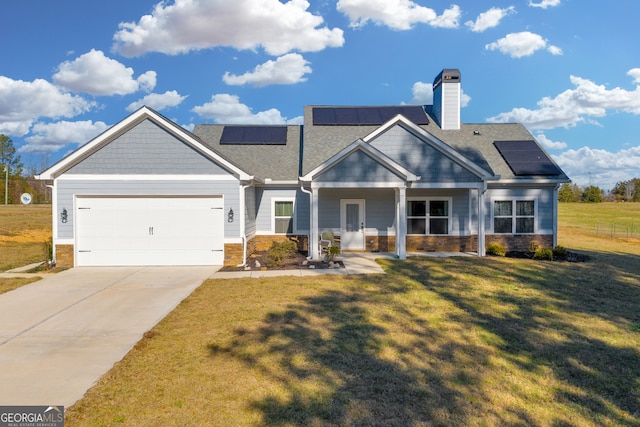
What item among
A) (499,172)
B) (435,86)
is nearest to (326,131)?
(435,86)

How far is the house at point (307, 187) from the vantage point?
12.8 metres

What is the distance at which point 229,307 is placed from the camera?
8000 millimetres

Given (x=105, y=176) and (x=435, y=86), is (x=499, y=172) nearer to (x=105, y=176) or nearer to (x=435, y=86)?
(x=435, y=86)

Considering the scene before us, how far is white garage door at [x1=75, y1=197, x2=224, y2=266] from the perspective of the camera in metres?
12.9

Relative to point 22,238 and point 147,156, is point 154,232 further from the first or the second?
point 22,238

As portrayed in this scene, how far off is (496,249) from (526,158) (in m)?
4.51

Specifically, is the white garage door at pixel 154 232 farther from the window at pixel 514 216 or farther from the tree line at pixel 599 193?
the tree line at pixel 599 193

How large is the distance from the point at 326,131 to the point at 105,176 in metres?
9.65

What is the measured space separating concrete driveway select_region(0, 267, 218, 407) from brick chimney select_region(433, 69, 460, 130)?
13.3 m

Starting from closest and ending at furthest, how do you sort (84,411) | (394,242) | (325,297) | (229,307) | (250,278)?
(84,411), (229,307), (325,297), (250,278), (394,242)

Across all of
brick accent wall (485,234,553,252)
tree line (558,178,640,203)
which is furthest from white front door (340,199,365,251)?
tree line (558,178,640,203)

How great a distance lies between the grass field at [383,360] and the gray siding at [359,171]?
5123 mm

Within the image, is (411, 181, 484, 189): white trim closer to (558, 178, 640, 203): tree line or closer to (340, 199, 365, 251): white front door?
(340, 199, 365, 251): white front door

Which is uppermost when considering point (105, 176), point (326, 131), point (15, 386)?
point (326, 131)
